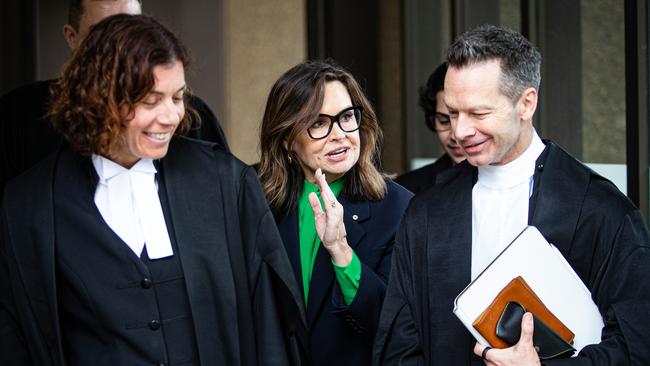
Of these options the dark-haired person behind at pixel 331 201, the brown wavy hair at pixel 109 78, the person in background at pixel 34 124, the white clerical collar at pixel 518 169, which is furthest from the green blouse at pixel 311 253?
the brown wavy hair at pixel 109 78

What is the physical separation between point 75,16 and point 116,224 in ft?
4.85

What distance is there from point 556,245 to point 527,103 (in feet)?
1.46

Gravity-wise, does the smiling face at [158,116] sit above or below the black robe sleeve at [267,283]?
above

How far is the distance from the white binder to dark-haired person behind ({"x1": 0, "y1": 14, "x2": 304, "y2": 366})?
66cm

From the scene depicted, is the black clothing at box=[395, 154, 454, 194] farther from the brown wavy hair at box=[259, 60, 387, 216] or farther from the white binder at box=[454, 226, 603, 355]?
the white binder at box=[454, 226, 603, 355]

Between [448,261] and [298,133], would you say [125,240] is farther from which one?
[448,261]

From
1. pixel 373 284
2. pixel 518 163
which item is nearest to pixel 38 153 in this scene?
pixel 373 284

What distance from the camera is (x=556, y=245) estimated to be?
2656 millimetres

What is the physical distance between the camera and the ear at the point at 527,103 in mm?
2758

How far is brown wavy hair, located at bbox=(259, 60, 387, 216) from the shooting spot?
334 centimetres

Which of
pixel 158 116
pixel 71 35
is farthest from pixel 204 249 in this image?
pixel 71 35

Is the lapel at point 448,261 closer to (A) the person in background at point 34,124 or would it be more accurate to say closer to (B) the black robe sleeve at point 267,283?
(B) the black robe sleeve at point 267,283

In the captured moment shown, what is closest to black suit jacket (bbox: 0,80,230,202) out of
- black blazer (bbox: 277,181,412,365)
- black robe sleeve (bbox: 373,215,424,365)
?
black blazer (bbox: 277,181,412,365)

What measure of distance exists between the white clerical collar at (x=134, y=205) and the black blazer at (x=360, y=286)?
26.2 inches
